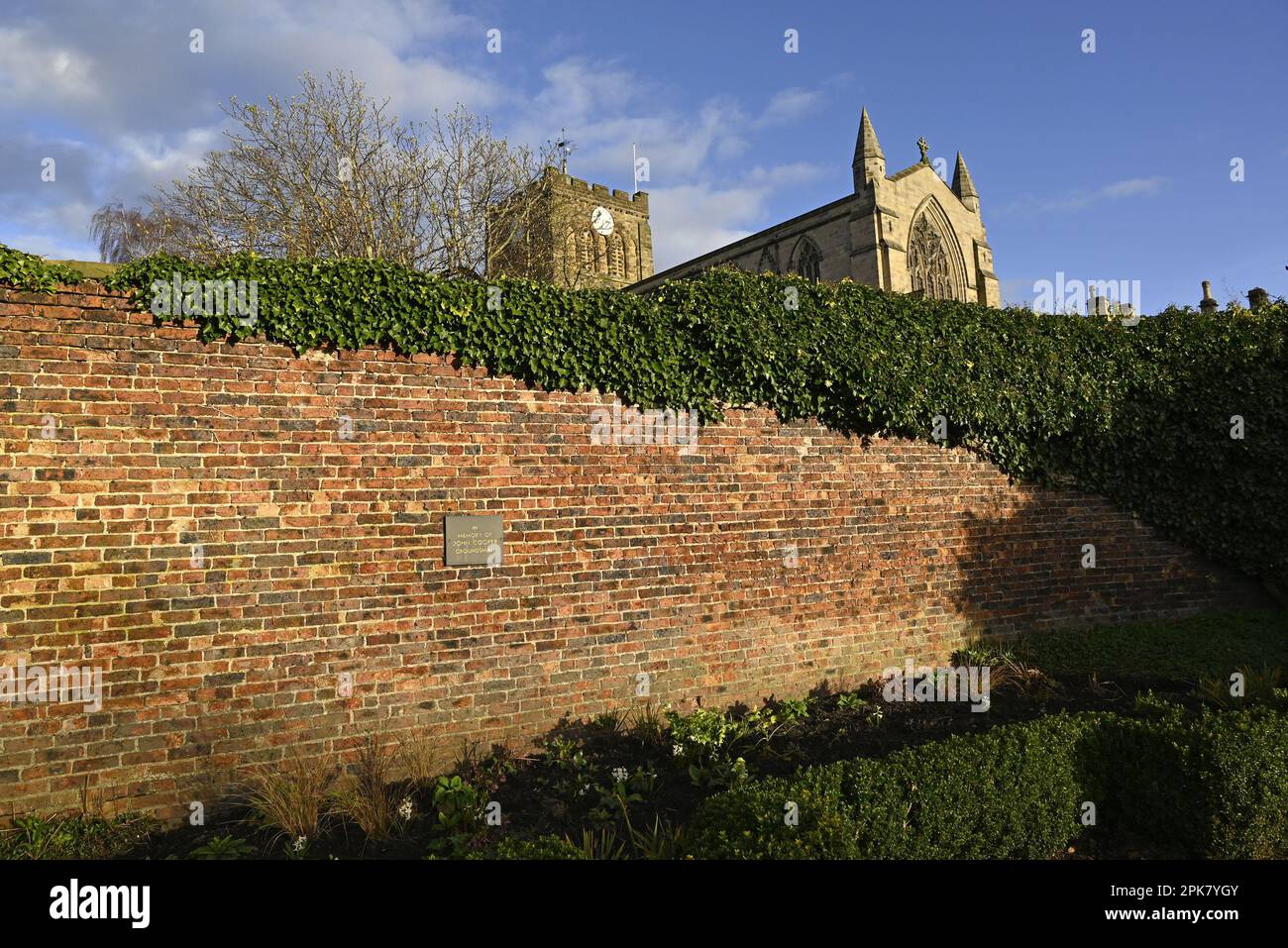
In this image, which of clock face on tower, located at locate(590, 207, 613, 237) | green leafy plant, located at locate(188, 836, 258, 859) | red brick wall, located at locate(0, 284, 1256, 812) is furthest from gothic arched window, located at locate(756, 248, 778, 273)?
green leafy plant, located at locate(188, 836, 258, 859)

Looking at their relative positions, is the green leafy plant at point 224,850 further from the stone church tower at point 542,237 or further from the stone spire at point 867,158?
the stone spire at point 867,158

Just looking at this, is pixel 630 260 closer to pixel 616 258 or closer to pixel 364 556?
pixel 616 258

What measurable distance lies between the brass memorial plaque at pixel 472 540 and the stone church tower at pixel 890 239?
24404 millimetres

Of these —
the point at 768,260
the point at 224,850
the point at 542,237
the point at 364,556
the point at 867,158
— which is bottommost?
the point at 224,850

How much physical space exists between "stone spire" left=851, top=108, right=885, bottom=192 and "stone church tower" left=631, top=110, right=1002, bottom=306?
0.04 metres

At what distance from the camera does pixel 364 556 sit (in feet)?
20.8

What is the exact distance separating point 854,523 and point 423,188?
12268mm

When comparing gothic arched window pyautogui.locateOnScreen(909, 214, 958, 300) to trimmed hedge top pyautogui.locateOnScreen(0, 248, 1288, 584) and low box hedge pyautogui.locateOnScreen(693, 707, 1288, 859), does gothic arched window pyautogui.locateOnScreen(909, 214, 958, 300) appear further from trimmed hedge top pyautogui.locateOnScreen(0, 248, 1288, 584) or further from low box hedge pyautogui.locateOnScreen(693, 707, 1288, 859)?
low box hedge pyautogui.locateOnScreen(693, 707, 1288, 859)

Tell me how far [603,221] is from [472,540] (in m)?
35.8

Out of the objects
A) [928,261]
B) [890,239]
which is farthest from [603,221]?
[928,261]

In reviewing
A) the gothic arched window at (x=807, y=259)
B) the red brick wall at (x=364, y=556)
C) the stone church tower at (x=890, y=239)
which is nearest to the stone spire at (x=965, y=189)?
the stone church tower at (x=890, y=239)

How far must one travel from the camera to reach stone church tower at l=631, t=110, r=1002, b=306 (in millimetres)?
30219

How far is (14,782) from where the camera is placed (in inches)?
206
